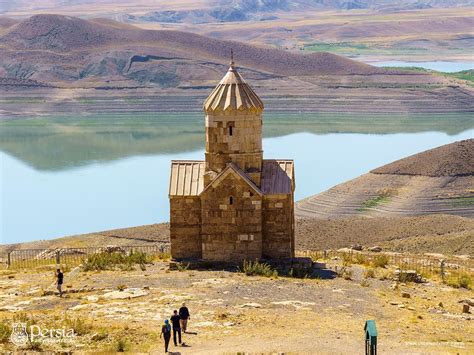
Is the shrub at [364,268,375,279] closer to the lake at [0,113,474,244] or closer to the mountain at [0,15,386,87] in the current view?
the lake at [0,113,474,244]

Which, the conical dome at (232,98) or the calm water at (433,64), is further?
the calm water at (433,64)

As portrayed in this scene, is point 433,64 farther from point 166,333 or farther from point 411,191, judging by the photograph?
point 166,333

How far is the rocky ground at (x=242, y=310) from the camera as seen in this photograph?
527 inches

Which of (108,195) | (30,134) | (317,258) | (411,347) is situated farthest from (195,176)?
(30,134)

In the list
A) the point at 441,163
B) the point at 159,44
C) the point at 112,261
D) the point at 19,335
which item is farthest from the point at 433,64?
the point at 19,335

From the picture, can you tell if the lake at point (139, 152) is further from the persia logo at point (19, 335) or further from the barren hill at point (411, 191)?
the persia logo at point (19, 335)

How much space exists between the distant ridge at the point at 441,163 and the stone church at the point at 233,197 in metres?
24.9

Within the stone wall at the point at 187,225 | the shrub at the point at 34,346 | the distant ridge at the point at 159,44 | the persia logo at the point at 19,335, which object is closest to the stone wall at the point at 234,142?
the stone wall at the point at 187,225

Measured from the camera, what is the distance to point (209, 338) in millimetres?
13727

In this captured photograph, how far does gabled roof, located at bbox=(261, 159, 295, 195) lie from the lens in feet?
62.9

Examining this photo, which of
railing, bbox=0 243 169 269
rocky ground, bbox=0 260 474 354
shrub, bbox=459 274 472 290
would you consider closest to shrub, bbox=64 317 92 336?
rocky ground, bbox=0 260 474 354

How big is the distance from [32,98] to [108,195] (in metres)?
45.6

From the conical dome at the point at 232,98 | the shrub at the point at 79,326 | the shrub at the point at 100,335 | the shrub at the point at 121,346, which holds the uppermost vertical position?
the conical dome at the point at 232,98

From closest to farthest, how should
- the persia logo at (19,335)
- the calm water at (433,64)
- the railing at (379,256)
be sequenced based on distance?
the persia logo at (19,335) → the railing at (379,256) → the calm water at (433,64)
